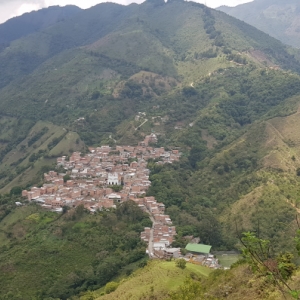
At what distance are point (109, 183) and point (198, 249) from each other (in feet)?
49.8

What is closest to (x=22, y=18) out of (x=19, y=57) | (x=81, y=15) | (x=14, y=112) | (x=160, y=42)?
(x=81, y=15)

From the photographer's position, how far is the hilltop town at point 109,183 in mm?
30234

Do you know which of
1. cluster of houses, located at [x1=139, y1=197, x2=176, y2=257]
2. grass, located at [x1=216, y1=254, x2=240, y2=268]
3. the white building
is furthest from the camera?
the white building

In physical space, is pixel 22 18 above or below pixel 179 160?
above

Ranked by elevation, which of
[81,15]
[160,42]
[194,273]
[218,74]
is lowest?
[194,273]

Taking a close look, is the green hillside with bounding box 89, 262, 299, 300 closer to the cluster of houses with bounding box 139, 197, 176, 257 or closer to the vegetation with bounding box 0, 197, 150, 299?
the vegetation with bounding box 0, 197, 150, 299

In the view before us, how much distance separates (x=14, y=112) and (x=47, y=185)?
37665 millimetres

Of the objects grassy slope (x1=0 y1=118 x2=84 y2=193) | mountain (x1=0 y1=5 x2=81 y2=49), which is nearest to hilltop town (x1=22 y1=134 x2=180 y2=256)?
grassy slope (x1=0 y1=118 x2=84 y2=193)

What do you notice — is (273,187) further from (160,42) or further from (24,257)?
(160,42)

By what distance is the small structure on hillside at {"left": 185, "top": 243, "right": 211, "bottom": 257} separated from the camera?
24.7m

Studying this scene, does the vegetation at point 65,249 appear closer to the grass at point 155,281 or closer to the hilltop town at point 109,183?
the hilltop town at point 109,183

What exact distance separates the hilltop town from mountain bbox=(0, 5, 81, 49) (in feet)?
473

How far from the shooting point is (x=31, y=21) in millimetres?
182750

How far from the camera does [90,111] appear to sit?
209 feet
